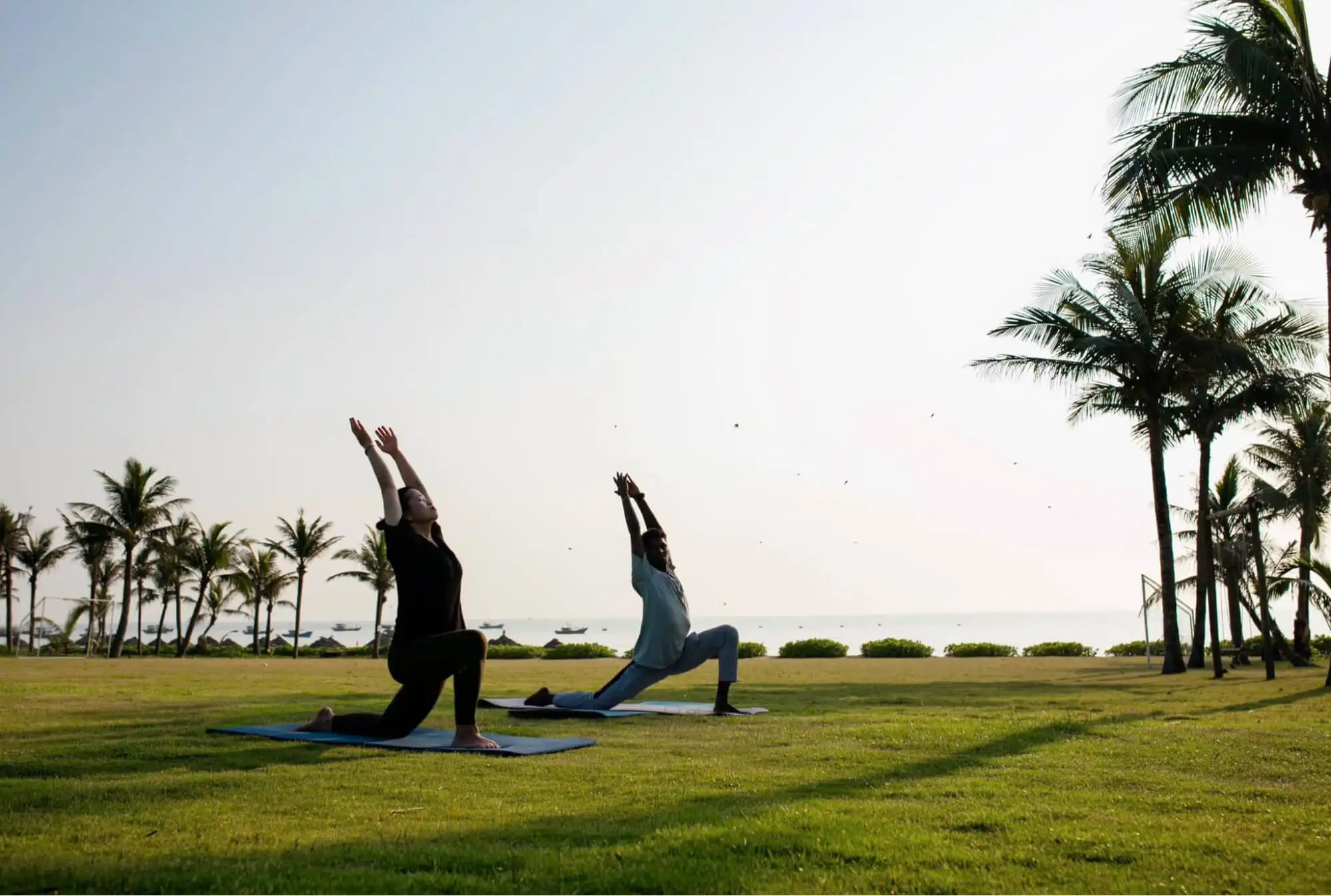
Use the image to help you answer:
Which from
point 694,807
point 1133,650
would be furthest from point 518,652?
point 694,807

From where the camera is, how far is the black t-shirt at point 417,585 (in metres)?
7.45

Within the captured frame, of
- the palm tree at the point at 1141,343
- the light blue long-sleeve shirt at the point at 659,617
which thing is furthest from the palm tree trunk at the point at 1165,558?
the light blue long-sleeve shirt at the point at 659,617

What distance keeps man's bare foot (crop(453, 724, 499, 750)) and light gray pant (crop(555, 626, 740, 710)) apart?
292 cm

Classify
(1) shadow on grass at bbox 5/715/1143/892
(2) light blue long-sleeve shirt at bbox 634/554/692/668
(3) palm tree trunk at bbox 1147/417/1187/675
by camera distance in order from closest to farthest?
(1) shadow on grass at bbox 5/715/1143/892 → (2) light blue long-sleeve shirt at bbox 634/554/692/668 → (3) palm tree trunk at bbox 1147/417/1187/675

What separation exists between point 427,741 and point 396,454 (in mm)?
2093

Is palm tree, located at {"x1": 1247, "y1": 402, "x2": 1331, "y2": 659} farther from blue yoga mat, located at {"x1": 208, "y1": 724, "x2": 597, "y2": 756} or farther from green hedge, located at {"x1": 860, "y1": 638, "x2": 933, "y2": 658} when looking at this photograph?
blue yoga mat, located at {"x1": 208, "y1": 724, "x2": 597, "y2": 756}

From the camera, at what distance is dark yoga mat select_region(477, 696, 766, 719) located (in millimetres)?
10305

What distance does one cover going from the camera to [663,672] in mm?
10664

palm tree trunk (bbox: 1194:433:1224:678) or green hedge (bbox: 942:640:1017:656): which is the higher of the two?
palm tree trunk (bbox: 1194:433:1224:678)

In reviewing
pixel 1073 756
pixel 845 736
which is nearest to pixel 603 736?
pixel 845 736

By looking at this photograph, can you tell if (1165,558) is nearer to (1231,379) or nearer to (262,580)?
(1231,379)

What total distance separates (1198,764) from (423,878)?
5.23 m

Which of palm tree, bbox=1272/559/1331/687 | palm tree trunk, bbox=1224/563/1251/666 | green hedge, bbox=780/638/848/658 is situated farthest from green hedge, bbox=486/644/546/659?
palm tree, bbox=1272/559/1331/687

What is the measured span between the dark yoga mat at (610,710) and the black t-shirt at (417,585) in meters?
2.92
